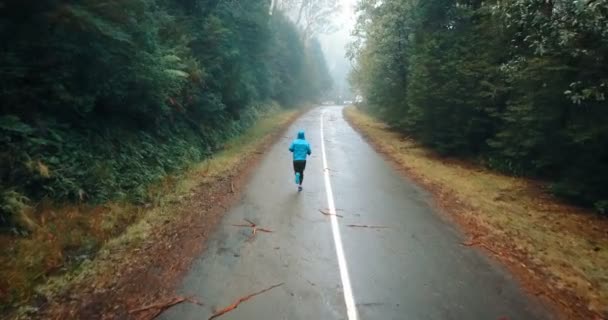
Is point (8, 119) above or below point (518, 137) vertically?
above

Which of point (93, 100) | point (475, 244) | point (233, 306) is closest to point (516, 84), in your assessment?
point (475, 244)

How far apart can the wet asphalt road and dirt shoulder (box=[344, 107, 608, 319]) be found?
46cm

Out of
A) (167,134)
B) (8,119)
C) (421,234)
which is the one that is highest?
(8,119)

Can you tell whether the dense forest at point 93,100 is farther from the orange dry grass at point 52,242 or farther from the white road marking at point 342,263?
the white road marking at point 342,263

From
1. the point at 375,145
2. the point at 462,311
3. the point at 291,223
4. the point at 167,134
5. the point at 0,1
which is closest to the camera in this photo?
the point at 462,311

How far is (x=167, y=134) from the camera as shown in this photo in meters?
13.0

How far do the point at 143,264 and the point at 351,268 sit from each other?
142 inches

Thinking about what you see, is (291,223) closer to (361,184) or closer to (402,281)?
(402,281)

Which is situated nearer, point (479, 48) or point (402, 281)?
point (402, 281)

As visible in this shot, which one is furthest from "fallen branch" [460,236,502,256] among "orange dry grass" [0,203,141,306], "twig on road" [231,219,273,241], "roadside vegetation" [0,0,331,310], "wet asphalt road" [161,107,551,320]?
"orange dry grass" [0,203,141,306]

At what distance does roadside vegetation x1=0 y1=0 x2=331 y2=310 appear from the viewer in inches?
237

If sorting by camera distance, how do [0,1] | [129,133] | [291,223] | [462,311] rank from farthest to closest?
[129,133], [291,223], [0,1], [462,311]

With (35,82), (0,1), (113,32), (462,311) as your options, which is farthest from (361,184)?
(0,1)

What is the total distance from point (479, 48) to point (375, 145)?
24.1 feet
